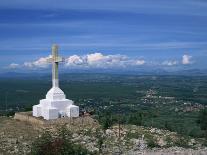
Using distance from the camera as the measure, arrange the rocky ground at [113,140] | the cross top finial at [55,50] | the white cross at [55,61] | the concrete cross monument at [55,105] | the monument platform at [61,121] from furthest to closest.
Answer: the cross top finial at [55,50] < the white cross at [55,61] < the concrete cross monument at [55,105] < the monument platform at [61,121] < the rocky ground at [113,140]

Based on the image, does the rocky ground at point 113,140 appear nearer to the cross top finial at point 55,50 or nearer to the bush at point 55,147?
the bush at point 55,147

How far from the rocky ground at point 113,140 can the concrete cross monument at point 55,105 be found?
4.52ft

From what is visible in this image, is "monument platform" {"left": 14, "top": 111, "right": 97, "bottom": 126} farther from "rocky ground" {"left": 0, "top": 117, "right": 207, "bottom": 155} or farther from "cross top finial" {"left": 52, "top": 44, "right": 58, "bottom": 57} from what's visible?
"cross top finial" {"left": 52, "top": 44, "right": 58, "bottom": 57}

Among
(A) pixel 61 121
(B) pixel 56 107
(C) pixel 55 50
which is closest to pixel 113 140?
(A) pixel 61 121

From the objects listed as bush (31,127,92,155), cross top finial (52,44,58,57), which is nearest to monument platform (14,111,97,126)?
cross top finial (52,44,58,57)

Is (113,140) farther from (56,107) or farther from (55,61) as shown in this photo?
(55,61)

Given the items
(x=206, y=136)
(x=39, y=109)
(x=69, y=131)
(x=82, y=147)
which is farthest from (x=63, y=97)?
(x=206, y=136)

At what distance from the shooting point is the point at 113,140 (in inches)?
1010

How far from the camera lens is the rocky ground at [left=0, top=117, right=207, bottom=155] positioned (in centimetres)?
2385

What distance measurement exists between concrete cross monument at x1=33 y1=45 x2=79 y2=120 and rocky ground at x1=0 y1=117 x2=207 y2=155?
1377mm

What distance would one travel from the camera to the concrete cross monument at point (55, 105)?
28594 mm

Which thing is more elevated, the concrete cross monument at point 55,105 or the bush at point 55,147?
the concrete cross monument at point 55,105

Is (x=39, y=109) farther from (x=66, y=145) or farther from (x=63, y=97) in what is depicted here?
(x=66, y=145)

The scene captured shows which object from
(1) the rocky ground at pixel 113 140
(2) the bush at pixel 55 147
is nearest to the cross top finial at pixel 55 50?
(1) the rocky ground at pixel 113 140
